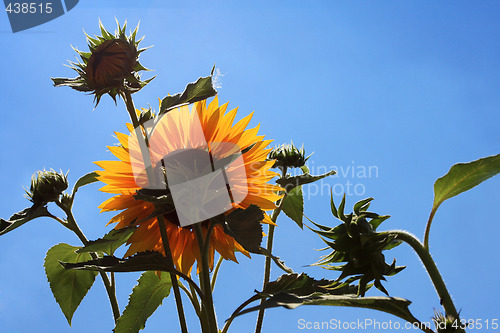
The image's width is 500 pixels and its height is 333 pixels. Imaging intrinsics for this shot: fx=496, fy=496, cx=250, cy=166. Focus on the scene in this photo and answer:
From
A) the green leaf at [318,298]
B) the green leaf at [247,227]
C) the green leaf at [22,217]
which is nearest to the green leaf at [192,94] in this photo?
the green leaf at [247,227]

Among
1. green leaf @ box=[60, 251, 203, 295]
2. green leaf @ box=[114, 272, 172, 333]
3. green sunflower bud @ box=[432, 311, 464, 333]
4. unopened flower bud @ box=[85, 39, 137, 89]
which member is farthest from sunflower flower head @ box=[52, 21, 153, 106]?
green sunflower bud @ box=[432, 311, 464, 333]

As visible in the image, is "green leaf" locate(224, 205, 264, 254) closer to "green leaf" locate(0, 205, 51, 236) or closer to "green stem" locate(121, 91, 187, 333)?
"green stem" locate(121, 91, 187, 333)

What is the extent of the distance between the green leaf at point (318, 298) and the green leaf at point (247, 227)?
0.33 feet

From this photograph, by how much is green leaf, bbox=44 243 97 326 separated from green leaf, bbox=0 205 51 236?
3.6 inches

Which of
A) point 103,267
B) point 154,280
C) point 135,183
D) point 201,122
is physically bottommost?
point 103,267

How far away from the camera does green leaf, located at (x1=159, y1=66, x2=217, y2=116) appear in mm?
823

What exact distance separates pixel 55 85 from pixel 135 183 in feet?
0.77

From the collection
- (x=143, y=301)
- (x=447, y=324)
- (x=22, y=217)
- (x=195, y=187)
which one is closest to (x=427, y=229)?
(x=447, y=324)

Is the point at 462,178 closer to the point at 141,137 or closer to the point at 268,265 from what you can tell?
the point at 268,265

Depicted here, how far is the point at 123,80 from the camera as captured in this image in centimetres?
88

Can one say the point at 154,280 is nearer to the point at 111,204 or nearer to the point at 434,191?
the point at 111,204

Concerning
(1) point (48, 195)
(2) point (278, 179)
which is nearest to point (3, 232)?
(1) point (48, 195)

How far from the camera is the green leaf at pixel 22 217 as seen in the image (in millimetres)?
1030

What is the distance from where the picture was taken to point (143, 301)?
3.39ft
